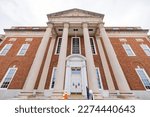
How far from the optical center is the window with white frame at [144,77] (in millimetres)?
15995

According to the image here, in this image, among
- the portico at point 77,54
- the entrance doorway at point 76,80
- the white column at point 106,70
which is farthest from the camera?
the entrance doorway at point 76,80

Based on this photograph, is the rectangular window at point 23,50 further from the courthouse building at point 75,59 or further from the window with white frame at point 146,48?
the window with white frame at point 146,48

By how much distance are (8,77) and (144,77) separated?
18303 mm

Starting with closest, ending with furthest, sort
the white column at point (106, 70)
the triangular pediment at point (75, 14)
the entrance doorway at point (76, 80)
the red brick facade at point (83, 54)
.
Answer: the white column at point (106, 70), the entrance doorway at point (76, 80), the red brick facade at point (83, 54), the triangular pediment at point (75, 14)

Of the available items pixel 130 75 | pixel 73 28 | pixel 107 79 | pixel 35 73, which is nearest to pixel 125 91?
pixel 107 79

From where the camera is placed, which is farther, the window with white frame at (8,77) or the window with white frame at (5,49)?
the window with white frame at (5,49)

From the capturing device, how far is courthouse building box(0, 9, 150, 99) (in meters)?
14.0

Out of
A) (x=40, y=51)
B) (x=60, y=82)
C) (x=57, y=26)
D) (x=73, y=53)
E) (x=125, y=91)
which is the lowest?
(x=125, y=91)

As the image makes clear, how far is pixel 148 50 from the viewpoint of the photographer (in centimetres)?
1981

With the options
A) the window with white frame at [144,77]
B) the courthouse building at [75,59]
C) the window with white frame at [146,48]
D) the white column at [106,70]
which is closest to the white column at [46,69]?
the courthouse building at [75,59]

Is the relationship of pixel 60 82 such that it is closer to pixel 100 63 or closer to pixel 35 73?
pixel 35 73

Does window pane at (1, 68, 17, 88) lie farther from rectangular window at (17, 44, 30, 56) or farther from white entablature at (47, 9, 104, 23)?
white entablature at (47, 9, 104, 23)

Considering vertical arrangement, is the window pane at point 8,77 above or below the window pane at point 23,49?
below

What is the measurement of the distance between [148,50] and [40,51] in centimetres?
1663
